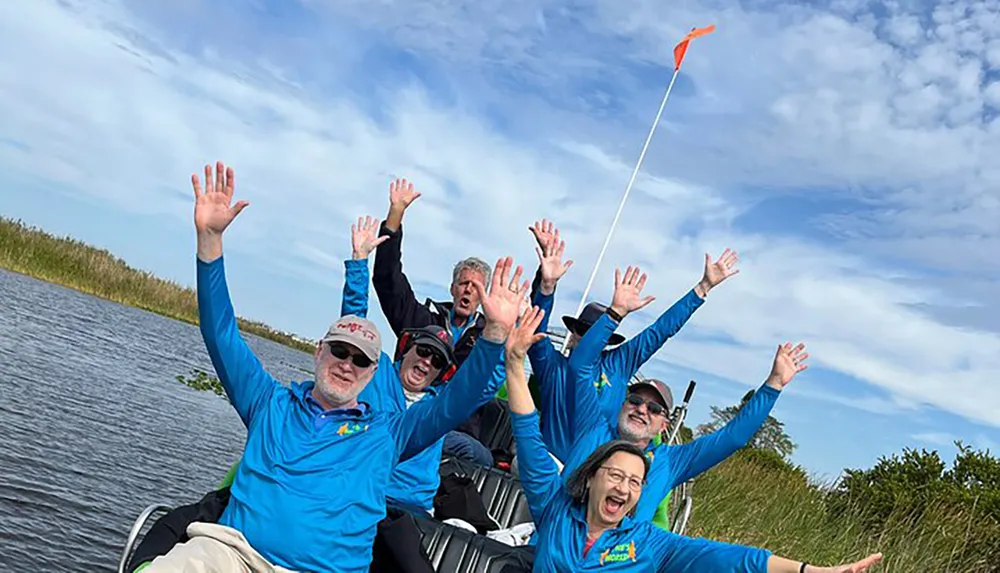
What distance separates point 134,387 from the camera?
1562cm

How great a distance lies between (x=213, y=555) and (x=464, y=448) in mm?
3464

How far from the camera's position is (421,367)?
16.3ft

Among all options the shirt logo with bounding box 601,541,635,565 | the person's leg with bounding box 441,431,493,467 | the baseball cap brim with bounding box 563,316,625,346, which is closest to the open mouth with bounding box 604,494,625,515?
the shirt logo with bounding box 601,541,635,565

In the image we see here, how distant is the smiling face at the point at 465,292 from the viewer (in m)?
6.29

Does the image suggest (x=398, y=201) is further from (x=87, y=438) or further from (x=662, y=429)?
(x=87, y=438)

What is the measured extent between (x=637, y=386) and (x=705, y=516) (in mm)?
5792

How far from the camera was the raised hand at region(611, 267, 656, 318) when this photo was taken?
5953 millimetres

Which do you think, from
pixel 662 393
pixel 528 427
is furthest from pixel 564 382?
pixel 528 427

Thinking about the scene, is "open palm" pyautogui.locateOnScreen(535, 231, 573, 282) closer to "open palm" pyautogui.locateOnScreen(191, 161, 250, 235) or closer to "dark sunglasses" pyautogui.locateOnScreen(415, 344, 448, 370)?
"dark sunglasses" pyautogui.locateOnScreen(415, 344, 448, 370)

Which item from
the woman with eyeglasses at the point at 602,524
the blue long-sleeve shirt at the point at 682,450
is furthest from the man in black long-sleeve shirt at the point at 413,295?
the woman with eyeglasses at the point at 602,524

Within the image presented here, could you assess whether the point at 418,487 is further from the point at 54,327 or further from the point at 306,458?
the point at 54,327

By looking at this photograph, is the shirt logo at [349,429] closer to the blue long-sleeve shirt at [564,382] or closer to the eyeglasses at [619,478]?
the eyeglasses at [619,478]

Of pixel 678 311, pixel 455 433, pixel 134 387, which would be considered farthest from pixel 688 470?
pixel 134 387

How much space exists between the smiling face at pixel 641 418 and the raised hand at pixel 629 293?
98 centimetres
